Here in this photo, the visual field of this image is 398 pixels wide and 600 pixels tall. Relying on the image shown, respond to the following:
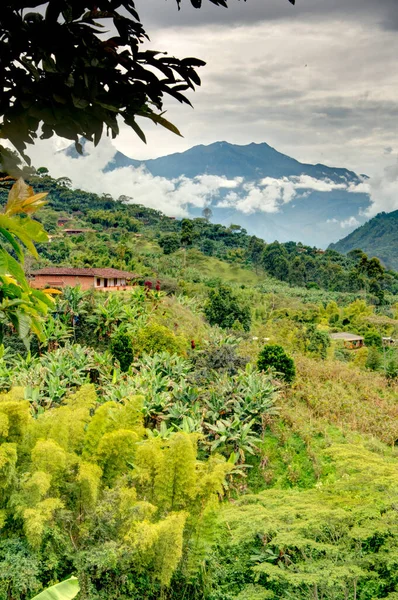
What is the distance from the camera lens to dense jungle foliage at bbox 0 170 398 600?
12.9 ft

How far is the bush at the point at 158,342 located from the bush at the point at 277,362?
175 cm

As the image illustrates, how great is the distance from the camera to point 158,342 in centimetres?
1045

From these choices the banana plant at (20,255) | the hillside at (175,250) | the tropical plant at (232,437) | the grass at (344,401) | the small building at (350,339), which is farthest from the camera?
the hillside at (175,250)

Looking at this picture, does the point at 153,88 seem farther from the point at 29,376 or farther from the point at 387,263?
the point at 387,263

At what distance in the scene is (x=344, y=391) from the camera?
9992 millimetres

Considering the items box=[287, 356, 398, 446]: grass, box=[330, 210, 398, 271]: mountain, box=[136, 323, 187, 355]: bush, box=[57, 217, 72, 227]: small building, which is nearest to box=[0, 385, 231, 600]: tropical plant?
box=[287, 356, 398, 446]: grass

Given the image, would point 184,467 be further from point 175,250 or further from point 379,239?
point 379,239

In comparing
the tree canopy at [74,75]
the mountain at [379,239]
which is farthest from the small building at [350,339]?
the mountain at [379,239]

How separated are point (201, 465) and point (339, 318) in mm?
23453

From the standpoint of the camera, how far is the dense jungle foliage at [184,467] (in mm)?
3936

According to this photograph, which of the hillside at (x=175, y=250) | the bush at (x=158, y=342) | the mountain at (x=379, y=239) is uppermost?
the mountain at (x=379, y=239)

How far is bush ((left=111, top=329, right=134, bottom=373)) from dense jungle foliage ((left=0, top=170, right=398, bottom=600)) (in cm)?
3

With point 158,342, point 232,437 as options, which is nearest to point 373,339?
point 158,342

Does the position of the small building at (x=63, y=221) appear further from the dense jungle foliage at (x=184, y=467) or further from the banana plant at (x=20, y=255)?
the banana plant at (x=20, y=255)
